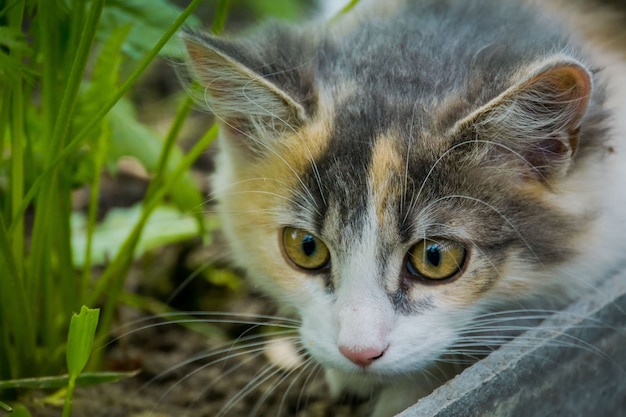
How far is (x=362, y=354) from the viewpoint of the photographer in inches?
64.9

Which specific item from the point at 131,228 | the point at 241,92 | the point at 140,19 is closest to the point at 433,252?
the point at 241,92

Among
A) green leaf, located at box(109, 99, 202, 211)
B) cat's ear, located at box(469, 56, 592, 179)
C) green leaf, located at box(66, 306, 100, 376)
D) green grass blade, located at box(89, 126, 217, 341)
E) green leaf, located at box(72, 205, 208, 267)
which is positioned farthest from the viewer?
green leaf, located at box(72, 205, 208, 267)

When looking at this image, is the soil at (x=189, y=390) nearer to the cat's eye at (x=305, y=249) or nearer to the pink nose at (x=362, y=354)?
the cat's eye at (x=305, y=249)

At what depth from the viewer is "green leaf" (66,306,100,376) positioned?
1.44 meters

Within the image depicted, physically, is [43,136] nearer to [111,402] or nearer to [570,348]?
[111,402]

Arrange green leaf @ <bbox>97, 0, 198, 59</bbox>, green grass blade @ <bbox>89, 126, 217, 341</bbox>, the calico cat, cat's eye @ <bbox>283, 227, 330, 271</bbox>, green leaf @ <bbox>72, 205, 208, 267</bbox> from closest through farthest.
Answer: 1. the calico cat
2. cat's eye @ <bbox>283, 227, 330, 271</bbox>
3. green leaf @ <bbox>97, 0, 198, 59</bbox>
4. green grass blade @ <bbox>89, 126, 217, 341</bbox>
5. green leaf @ <bbox>72, 205, 208, 267</bbox>

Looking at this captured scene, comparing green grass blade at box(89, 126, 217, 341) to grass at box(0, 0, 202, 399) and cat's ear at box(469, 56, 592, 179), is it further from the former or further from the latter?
cat's ear at box(469, 56, 592, 179)

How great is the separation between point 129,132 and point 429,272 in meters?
1.00

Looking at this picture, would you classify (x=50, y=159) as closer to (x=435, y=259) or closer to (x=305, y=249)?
(x=305, y=249)

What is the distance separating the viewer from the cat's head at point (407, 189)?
1696 millimetres

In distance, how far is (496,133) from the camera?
174cm

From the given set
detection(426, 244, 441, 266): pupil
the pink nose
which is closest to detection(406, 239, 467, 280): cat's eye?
detection(426, 244, 441, 266): pupil

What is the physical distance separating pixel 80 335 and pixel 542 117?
3.38 feet

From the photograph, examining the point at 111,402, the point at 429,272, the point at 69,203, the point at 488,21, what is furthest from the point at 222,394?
the point at 488,21
